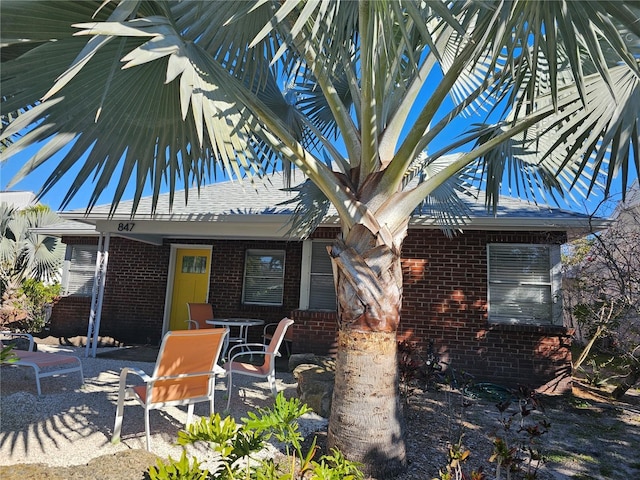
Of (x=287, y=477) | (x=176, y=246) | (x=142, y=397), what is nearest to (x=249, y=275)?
(x=176, y=246)

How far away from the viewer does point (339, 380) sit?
11.3 feet

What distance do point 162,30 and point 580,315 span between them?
8357 millimetres

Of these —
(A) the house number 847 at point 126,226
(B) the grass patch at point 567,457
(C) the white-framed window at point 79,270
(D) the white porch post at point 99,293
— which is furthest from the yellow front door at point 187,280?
(B) the grass patch at point 567,457

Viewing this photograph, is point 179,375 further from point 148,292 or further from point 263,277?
point 148,292

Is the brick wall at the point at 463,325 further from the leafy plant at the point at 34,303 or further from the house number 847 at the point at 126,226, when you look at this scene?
the leafy plant at the point at 34,303

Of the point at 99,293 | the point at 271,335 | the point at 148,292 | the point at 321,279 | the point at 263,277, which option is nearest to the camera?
the point at 99,293

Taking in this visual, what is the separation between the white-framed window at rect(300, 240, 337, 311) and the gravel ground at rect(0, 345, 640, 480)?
2.34 m

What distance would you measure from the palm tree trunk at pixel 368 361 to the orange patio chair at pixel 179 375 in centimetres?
170

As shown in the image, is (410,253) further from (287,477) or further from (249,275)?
(287,477)

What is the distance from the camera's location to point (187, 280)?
1080 centimetres

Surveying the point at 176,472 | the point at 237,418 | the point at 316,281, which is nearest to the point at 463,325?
the point at 316,281

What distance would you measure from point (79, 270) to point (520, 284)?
1138 cm

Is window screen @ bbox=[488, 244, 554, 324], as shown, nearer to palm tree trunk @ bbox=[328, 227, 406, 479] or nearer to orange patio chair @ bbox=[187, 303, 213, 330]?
palm tree trunk @ bbox=[328, 227, 406, 479]

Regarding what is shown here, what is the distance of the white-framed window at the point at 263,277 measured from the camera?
10.0m
